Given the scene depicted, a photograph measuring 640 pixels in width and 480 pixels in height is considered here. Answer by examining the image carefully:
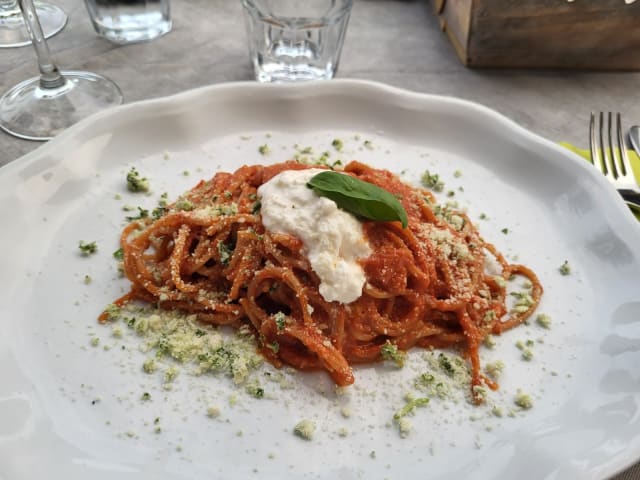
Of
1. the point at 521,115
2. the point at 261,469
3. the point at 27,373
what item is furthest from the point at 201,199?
the point at 521,115

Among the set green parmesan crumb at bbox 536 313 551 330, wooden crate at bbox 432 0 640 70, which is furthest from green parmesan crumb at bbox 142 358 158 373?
wooden crate at bbox 432 0 640 70

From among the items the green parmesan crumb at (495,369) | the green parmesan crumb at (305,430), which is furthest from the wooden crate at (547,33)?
the green parmesan crumb at (305,430)

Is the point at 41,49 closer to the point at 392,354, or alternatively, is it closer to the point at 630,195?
the point at 392,354

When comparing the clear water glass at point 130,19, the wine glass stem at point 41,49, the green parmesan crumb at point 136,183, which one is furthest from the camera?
the clear water glass at point 130,19

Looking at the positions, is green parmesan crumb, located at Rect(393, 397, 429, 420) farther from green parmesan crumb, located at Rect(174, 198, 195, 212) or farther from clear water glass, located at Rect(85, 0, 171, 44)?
clear water glass, located at Rect(85, 0, 171, 44)

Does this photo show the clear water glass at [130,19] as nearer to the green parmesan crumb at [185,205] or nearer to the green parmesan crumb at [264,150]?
the green parmesan crumb at [264,150]
